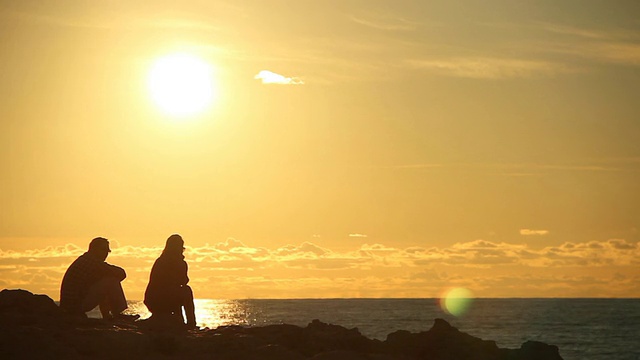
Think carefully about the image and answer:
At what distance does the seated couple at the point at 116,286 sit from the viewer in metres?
19.6

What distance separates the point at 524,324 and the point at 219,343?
119m

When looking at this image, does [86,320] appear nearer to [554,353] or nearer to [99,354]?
[99,354]

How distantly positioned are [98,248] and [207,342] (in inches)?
149

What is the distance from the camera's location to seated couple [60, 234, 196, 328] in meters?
19.6

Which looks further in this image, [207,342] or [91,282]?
[91,282]

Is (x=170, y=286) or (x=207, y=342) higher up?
(x=170, y=286)

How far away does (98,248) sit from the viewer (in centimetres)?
1972

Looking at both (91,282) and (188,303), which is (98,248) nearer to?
(91,282)

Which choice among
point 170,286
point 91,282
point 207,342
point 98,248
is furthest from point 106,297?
point 207,342

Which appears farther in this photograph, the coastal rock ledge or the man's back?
the man's back

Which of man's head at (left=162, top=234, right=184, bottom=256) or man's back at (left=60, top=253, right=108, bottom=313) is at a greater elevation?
man's head at (left=162, top=234, right=184, bottom=256)

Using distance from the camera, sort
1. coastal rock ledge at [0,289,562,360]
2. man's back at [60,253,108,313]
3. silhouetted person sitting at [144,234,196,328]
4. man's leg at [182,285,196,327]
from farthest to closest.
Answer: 1. man's leg at [182,285,196,327]
2. silhouetted person sitting at [144,234,196,328]
3. man's back at [60,253,108,313]
4. coastal rock ledge at [0,289,562,360]

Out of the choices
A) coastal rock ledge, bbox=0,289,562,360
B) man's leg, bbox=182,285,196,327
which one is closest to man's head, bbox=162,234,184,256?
man's leg, bbox=182,285,196,327

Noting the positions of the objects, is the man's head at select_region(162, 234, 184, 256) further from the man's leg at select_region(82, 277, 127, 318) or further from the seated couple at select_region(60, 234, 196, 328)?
the man's leg at select_region(82, 277, 127, 318)
